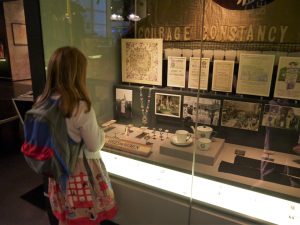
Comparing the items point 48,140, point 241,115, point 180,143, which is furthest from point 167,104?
point 48,140

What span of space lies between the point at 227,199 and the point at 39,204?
1678 millimetres

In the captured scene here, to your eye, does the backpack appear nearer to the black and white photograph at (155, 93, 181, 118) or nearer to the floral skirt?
the floral skirt

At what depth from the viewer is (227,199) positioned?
149cm

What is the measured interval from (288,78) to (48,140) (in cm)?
145

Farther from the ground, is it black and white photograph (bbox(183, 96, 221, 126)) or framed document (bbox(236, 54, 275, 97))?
framed document (bbox(236, 54, 275, 97))

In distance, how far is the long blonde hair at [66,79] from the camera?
1244mm

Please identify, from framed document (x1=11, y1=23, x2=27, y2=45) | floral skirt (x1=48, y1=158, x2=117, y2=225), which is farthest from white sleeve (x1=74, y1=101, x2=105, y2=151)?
framed document (x1=11, y1=23, x2=27, y2=45)

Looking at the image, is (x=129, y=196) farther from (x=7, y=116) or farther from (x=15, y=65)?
(x=15, y=65)

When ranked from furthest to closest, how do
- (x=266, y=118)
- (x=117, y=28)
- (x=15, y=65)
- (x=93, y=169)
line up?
(x=15, y=65) < (x=117, y=28) < (x=266, y=118) < (x=93, y=169)

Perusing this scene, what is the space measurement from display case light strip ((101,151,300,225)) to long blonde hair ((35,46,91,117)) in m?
0.70

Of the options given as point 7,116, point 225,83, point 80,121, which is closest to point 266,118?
point 225,83

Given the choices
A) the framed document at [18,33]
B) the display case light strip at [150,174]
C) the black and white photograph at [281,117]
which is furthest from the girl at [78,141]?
the framed document at [18,33]

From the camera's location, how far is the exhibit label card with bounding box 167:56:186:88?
196cm

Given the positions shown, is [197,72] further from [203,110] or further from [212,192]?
[212,192]
